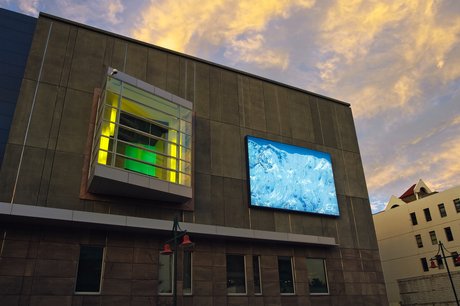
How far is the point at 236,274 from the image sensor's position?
2547 centimetres

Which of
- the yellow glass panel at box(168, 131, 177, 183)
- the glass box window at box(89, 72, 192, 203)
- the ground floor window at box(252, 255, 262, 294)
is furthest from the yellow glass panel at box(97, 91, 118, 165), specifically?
the ground floor window at box(252, 255, 262, 294)

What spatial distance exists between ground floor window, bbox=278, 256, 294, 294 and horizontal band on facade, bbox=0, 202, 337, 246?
1.45 meters

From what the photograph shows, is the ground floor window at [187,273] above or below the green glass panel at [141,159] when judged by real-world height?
below

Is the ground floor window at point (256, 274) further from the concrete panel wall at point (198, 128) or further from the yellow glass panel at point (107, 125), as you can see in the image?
the yellow glass panel at point (107, 125)

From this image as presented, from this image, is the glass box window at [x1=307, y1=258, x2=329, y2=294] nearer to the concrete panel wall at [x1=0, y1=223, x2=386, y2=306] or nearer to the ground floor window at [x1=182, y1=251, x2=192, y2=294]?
the concrete panel wall at [x1=0, y1=223, x2=386, y2=306]

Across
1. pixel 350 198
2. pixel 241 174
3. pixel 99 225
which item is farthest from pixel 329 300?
pixel 99 225

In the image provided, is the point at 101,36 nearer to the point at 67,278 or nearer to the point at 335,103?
the point at 67,278

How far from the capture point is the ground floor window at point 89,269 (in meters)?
20.4

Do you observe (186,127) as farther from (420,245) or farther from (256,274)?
(420,245)

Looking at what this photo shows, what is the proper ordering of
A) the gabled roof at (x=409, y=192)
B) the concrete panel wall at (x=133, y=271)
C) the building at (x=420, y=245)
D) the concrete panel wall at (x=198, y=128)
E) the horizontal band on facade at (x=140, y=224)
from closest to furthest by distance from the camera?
the concrete panel wall at (x=133, y=271), the horizontal band on facade at (x=140, y=224), the concrete panel wall at (x=198, y=128), the building at (x=420, y=245), the gabled roof at (x=409, y=192)

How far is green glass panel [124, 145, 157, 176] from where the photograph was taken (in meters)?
22.6

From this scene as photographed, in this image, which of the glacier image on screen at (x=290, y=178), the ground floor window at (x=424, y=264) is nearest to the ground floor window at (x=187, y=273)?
the glacier image on screen at (x=290, y=178)

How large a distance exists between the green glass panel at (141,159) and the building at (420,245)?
43065 mm

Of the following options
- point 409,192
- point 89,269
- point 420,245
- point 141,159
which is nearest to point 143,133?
point 141,159
